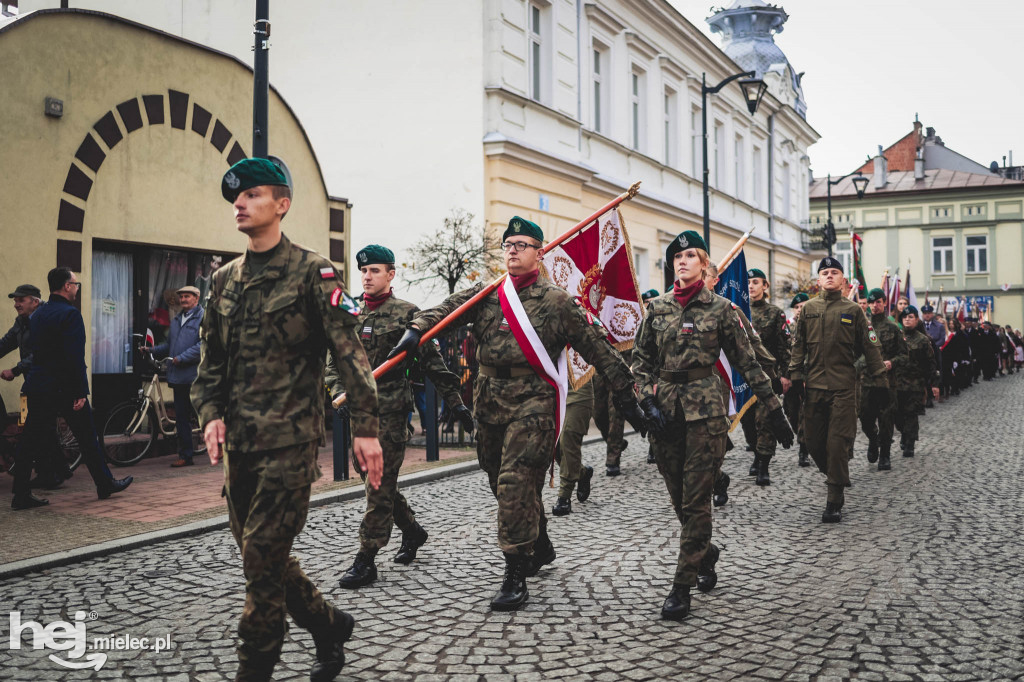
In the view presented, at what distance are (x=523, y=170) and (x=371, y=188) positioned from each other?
319 centimetres

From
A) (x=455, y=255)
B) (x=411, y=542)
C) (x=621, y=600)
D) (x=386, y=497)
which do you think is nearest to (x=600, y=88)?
(x=455, y=255)

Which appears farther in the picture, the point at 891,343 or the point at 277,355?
the point at 891,343

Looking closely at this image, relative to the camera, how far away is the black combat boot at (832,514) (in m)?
7.33

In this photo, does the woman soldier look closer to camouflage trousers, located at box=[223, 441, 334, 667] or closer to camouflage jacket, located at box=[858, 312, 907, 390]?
camouflage trousers, located at box=[223, 441, 334, 667]

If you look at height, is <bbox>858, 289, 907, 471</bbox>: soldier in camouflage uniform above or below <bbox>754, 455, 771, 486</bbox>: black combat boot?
above

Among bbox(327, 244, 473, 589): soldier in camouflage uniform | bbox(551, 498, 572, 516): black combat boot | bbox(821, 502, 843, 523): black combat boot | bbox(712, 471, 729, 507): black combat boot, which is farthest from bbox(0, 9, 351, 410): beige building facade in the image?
bbox(821, 502, 843, 523): black combat boot

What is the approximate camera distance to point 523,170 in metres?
18.7

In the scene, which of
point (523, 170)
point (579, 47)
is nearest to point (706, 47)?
point (579, 47)

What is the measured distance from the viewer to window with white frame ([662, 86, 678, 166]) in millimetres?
26530

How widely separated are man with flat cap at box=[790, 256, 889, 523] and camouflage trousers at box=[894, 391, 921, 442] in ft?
13.5

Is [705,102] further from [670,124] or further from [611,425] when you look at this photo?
[611,425]

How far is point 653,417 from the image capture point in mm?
5078

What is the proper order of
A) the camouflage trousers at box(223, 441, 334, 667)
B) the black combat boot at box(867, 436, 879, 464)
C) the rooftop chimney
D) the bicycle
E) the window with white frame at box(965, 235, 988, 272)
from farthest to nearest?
the rooftop chimney, the window with white frame at box(965, 235, 988, 272), the black combat boot at box(867, 436, 879, 464), the bicycle, the camouflage trousers at box(223, 441, 334, 667)

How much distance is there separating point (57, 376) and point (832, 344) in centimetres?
660
